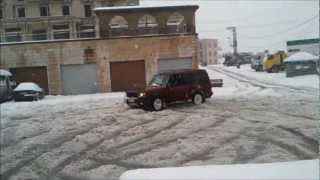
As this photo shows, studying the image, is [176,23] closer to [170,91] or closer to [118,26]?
[118,26]

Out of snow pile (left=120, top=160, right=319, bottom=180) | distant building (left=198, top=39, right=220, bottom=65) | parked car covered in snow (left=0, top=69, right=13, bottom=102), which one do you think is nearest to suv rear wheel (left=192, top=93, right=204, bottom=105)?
distant building (left=198, top=39, right=220, bottom=65)

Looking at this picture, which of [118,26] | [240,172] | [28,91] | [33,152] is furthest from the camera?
[28,91]

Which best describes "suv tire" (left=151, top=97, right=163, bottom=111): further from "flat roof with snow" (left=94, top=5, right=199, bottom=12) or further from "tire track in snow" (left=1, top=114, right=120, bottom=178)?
"flat roof with snow" (left=94, top=5, right=199, bottom=12)

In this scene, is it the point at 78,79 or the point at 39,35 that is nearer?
the point at 39,35

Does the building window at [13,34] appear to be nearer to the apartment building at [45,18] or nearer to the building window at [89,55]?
the apartment building at [45,18]

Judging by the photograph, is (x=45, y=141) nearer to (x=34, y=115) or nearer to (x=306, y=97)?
(x=34, y=115)

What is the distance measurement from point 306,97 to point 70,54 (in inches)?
197

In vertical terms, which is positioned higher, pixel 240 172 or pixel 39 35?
pixel 39 35

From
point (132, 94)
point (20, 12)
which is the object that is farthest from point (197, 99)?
point (20, 12)

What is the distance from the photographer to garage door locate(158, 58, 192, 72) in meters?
7.97

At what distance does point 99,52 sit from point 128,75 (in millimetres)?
837

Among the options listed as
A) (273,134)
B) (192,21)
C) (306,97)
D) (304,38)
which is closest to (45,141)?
(192,21)

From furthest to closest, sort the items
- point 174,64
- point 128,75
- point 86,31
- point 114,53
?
point 114,53 < point 128,75 < point 174,64 < point 86,31

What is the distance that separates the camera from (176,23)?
6.31 meters
